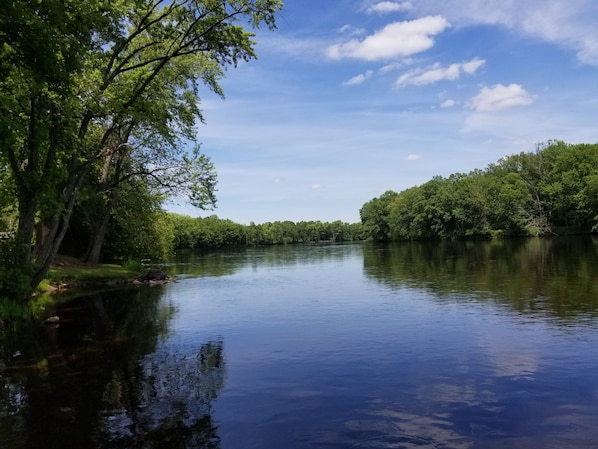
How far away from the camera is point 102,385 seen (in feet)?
40.9

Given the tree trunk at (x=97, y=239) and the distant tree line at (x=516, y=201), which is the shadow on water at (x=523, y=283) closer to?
the tree trunk at (x=97, y=239)

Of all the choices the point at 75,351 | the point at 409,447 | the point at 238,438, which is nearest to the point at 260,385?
the point at 238,438

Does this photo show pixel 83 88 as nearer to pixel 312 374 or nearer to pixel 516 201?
pixel 312 374

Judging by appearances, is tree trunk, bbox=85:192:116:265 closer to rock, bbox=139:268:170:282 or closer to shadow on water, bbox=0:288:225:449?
rock, bbox=139:268:170:282

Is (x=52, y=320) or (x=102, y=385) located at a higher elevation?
(x=52, y=320)

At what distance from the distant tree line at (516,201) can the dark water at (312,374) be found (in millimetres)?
78055

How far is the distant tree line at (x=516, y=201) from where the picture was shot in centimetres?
9444

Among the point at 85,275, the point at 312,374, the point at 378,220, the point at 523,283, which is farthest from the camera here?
the point at 378,220

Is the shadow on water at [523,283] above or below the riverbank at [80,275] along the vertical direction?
below

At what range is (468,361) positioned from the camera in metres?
14.0

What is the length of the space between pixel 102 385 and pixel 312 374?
563 centimetres

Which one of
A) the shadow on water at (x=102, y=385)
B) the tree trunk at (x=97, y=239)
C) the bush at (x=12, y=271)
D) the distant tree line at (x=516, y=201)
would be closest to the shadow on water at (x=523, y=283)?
the shadow on water at (x=102, y=385)

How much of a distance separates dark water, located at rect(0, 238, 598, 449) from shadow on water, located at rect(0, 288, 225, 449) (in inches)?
2.0

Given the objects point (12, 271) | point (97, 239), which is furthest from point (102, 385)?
point (97, 239)
